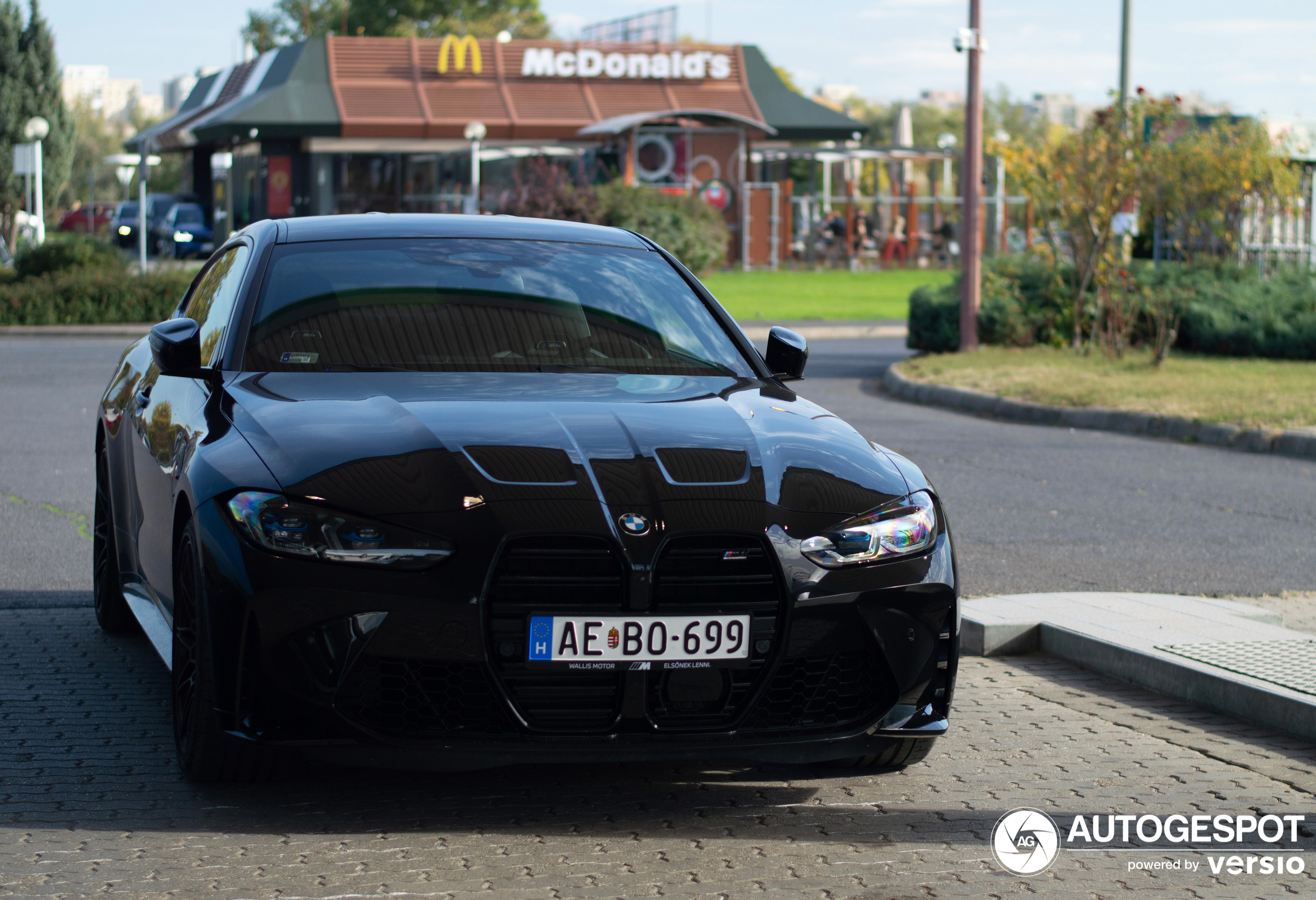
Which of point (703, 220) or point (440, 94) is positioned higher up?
point (440, 94)

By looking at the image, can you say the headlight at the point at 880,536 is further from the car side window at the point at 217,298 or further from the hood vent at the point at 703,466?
the car side window at the point at 217,298

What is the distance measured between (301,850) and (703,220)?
2897 centimetres

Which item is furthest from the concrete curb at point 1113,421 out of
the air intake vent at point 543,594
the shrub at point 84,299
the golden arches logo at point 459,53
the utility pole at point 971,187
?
the golden arches logo at point 459,53

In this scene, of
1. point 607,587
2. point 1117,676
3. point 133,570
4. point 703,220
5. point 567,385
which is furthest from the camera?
point 703,220

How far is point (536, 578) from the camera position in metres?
3.72

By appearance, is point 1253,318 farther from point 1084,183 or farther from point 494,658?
point 494,658

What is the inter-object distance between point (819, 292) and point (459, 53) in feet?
61.7

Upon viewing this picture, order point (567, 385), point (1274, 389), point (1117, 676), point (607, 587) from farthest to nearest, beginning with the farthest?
1. point (1274, 389)
2. point (1117, 676)
3. point (567, 385)
4. point (607, 587)

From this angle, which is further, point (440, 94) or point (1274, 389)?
point (440, 94)

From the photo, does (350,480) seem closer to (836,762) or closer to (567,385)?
(567,385)

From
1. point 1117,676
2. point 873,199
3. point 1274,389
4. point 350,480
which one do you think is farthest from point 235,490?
point 873,199

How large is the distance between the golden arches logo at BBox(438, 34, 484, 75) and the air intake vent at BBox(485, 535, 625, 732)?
46773 millimetres

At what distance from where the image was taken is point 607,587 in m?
3.73

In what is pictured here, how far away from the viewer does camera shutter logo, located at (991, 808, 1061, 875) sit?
3.81 meters
